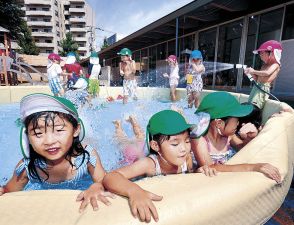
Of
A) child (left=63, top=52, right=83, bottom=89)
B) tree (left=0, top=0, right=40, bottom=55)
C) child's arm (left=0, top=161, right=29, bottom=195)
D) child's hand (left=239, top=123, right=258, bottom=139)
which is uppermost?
tree (left=0, top=0, right=40, bottom=55)

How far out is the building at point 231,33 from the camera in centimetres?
804

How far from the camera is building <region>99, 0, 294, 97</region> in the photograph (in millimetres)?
8039

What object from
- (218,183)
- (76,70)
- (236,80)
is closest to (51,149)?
(218,183)

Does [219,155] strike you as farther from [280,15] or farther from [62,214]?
[280,15]

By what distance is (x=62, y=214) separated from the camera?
99 cm

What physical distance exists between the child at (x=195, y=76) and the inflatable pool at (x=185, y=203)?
18.2 ft

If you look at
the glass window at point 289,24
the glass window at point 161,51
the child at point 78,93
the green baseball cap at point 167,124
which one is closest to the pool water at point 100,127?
the child at point 78,93

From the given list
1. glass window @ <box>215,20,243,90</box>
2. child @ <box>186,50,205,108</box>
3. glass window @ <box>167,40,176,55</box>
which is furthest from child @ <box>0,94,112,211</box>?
glass window @ <box>167,40,176,55</box>

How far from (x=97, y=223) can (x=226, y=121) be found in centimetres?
155

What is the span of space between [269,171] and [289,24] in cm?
840

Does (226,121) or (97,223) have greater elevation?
(226,121)

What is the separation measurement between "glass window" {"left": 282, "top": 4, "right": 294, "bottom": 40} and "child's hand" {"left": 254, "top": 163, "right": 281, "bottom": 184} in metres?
8.20

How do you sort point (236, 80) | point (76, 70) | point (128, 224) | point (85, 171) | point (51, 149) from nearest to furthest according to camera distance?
point (128, 224), point (51, 149), point (85, 171), point (76, 70), point (236, 80)

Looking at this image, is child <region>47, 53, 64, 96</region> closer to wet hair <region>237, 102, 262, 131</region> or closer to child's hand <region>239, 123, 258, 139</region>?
wet hair <region>237, 102, 262, 131</region>
